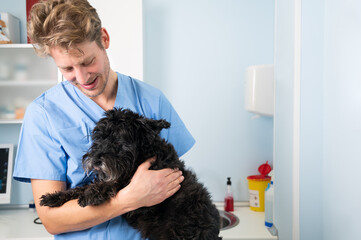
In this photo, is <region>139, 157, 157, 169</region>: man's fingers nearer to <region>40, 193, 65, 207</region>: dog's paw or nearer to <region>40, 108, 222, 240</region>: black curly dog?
<region>40, 108, 222, 240</region>: black curly dog

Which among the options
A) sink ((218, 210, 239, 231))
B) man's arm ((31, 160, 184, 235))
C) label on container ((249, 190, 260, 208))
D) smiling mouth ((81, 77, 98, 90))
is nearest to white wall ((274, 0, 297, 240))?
sink ((218, 210, 239, 231))

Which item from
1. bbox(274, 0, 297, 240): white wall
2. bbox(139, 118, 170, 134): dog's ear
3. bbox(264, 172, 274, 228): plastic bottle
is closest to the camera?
bbox(139, 118, 170, 134): dog's ear

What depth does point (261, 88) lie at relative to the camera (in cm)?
271

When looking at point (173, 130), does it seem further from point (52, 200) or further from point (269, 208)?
point (269, 208)

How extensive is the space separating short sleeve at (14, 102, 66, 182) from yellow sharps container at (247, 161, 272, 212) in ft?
6.75

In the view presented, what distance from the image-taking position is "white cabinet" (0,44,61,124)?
2.90 meters

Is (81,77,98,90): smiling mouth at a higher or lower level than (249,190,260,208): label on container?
higher

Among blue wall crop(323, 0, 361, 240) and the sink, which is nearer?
blue wall crop(323, 0, 361, 240)

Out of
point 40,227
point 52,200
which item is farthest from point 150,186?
point 40,227

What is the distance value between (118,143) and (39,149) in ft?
1.08

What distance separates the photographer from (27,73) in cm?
292

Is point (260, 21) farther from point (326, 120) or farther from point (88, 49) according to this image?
point (88, 49)

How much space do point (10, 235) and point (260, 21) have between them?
2869mm

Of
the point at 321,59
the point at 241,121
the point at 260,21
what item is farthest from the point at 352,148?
the point at 260,21
